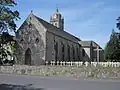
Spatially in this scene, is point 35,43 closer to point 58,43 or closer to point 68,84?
point 58,43

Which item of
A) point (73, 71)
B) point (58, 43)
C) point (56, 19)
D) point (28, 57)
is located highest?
point (56, 19)

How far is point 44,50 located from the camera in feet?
181

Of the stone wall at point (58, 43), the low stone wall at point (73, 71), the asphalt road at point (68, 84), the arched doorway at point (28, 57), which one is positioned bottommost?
the asphalt road at point (68, 84)

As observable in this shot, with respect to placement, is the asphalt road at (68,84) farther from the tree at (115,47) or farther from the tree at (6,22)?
the tree at (115,47)

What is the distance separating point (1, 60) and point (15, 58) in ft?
33.7

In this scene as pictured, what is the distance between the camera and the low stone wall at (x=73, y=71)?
31.2 m

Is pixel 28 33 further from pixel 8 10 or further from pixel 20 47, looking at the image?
pixel 8 10

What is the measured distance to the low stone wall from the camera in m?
31.2

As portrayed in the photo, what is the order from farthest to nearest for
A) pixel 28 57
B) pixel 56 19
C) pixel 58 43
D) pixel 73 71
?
pixel 56 19 → pixel 58 43 → pixel 28 57 → pixel 73 71

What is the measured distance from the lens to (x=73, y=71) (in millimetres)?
33250

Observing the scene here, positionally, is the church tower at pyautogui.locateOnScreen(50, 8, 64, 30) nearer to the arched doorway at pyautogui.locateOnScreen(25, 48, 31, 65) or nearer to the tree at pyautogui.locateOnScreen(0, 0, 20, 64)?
the arched doorway at pyautogui.locateOnScreen(25, 48, 31, 65)

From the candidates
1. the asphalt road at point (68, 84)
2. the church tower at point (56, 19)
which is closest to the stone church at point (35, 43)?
the asphalt road at point (68, 84)

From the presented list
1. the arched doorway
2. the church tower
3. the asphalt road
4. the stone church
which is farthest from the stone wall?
the asphalt road

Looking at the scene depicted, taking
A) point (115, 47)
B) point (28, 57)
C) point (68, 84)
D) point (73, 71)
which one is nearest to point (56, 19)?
point (115, 47)
